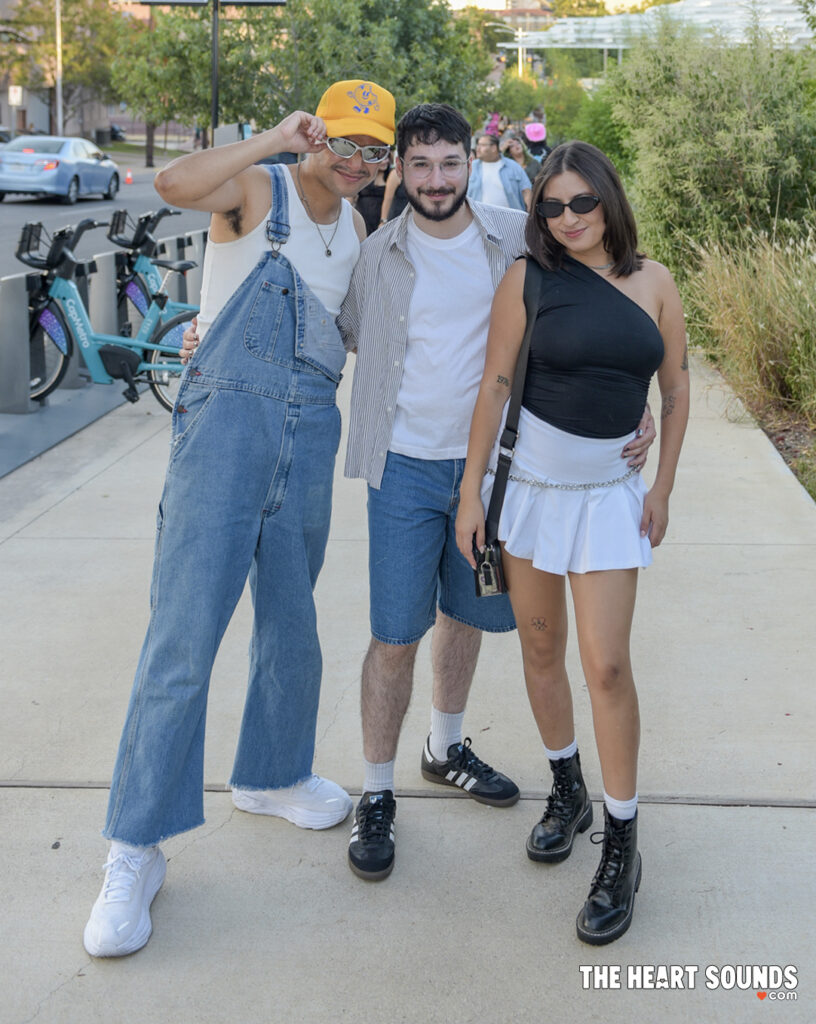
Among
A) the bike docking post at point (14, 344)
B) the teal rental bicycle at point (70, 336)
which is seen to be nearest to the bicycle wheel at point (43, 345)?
the teal rental bicycle at point (70, 336)

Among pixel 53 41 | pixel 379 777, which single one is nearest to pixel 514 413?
pixel 379 777

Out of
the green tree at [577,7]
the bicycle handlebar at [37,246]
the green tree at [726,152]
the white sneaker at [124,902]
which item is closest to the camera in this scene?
the white sneaker at [124,902]

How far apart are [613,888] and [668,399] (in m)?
1.19

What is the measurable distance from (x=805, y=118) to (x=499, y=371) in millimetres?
9033

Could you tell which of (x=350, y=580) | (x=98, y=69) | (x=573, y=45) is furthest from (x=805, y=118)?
(x=98, y=69)

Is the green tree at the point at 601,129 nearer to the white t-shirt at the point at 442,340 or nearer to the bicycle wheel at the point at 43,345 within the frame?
the bicycle wheel at the point at 43,345

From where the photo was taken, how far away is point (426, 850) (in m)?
3.28

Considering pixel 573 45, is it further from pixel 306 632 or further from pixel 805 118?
pixel 306 632

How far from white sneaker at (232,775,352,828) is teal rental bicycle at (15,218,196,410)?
204 inches

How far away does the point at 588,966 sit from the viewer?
2.79 m

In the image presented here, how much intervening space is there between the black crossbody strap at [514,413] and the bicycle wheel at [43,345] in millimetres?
5971

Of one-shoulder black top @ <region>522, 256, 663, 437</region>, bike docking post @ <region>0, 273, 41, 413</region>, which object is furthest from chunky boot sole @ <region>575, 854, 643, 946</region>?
bike docking post @ <region>0, 273, 41, 413</region>

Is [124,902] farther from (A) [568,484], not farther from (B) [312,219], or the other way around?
(B) [312,219]

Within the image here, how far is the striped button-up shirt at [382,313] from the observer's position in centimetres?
311
